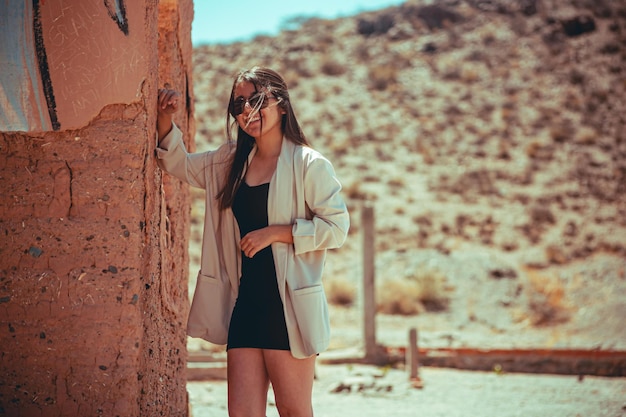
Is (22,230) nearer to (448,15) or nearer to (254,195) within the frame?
(254,195)

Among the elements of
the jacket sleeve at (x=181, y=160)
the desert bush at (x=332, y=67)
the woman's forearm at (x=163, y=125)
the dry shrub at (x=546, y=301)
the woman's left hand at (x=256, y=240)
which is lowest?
the dry shrub at (x=546, y=301)

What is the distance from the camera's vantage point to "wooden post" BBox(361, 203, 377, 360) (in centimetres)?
977

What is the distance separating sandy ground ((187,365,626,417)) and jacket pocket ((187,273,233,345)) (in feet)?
10.4

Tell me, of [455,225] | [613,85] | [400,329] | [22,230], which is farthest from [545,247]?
[22,230]

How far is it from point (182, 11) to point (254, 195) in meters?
1.74

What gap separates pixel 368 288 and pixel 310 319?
712cm

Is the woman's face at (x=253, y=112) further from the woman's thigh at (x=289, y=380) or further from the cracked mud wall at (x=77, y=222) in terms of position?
the woman's thigh at (x=289, y=380)

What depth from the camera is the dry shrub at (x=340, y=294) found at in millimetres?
14969

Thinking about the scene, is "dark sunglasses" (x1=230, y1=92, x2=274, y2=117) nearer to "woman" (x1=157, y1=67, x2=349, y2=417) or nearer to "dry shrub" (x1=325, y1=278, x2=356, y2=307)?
"woman" (x1=157, y1=67, x2=349, y2=417)

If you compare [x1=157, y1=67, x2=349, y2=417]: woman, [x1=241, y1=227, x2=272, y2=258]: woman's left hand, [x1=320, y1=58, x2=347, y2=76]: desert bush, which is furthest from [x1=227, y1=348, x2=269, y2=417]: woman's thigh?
[x1=320, y1=58, x2=347, y2=76]: desert bush

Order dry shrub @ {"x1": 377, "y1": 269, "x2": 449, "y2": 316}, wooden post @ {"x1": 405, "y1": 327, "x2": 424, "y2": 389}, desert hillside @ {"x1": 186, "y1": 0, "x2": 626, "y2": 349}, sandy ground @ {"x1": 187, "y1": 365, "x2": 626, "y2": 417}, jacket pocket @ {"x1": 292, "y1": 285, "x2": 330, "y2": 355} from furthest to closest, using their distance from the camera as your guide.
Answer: desert hillside @ {"x1": 186, "y1": 0, "x2": 626, "y2": 349}, dry shrub @ {"x1": 377, "y1": 269, "x2": 449, "y2": 316}, wooden post @ {"x1": 405, "y1": 327, "x2": 424, "y2": 389}, sandy ground @ {"x1": 187, "y1": 365, "x2": 626, "y2": 417}, jacket pocket @ {"x1": 292, "y1": 285, "x2": 330, "y2": 355}

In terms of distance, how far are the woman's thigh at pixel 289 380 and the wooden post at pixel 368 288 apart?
6.77m

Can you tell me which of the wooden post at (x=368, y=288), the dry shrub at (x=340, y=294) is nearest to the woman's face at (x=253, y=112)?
the wooden post at (x=368, y=288)

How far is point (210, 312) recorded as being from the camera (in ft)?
10.5
